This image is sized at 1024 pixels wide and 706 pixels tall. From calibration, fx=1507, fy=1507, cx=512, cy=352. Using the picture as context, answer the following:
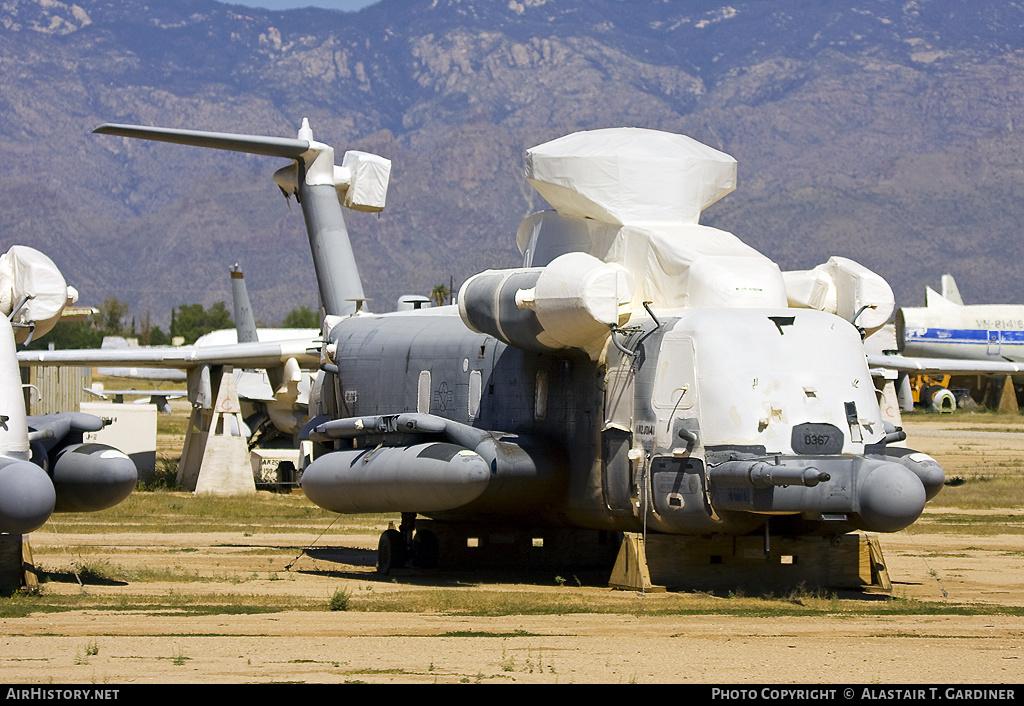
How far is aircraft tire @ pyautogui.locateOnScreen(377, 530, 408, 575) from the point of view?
1827 centimetres

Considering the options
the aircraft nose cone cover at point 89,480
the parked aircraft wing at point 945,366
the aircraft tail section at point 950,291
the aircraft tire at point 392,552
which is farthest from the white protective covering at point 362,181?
the aircraft tail section at point 950,291

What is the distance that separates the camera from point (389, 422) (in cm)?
1717

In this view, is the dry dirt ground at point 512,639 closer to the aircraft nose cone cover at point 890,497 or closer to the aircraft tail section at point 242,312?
the aircraft nose cone cover at point 890,497

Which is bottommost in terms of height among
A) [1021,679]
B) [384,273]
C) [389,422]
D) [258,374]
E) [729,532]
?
[1021,679]

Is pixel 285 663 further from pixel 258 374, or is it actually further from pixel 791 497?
pixel 258 374

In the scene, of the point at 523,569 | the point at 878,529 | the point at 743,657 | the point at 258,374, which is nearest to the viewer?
the point at 743,657

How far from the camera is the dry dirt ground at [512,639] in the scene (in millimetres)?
10352

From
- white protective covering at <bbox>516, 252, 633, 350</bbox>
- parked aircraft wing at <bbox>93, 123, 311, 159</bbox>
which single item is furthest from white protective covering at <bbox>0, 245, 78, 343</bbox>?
white protective covering at <bbox>516, 252, 633, 350</bbox>

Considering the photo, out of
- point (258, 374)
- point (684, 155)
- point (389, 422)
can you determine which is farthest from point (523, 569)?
point (258, 374)

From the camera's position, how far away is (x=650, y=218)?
17.0 meters

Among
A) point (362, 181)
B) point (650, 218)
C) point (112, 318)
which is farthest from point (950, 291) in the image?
point (112, 318)

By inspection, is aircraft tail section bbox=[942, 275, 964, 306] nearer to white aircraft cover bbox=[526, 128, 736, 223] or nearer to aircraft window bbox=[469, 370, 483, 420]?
white aircraft cover bbox=[526, 128, 736, 223]

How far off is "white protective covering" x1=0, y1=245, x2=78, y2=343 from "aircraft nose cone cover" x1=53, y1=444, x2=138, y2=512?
1.47m

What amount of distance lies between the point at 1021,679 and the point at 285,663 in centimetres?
511
